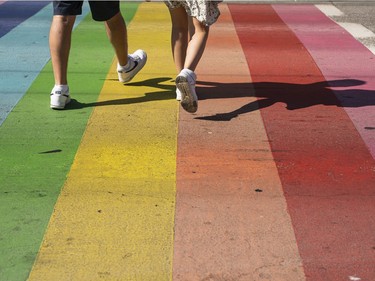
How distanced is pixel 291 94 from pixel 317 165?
189cm

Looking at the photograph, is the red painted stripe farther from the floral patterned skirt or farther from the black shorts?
the black shorts

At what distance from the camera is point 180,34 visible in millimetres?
7223

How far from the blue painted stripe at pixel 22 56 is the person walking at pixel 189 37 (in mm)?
1288

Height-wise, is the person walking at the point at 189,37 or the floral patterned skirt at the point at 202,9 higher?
the floral patterned skirt at the point at 202,9

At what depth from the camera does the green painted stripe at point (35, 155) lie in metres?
4.55

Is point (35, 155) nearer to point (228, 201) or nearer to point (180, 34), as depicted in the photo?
point (228, 201)

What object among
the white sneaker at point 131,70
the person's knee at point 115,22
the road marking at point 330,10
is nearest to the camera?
the person's knee at point 115,22

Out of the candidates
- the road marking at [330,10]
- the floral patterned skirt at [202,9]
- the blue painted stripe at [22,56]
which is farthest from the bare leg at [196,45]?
the road marking at [330,10]

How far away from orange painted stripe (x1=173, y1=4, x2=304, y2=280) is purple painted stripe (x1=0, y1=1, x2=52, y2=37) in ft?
13.0

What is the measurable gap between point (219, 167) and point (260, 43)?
4.46 meters

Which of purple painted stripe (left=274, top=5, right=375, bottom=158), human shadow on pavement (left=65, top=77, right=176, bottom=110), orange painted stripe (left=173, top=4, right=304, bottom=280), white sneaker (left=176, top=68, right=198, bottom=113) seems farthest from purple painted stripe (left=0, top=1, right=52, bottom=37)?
white sneaker (left=176, top=68, right=198, bottom=113)

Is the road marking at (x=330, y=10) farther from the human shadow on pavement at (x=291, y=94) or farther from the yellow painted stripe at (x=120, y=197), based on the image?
the yellow painted stripe at (x=120, y=197)

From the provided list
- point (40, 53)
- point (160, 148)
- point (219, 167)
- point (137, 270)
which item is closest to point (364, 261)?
point (137, 270)

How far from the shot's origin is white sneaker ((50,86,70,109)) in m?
6.96
